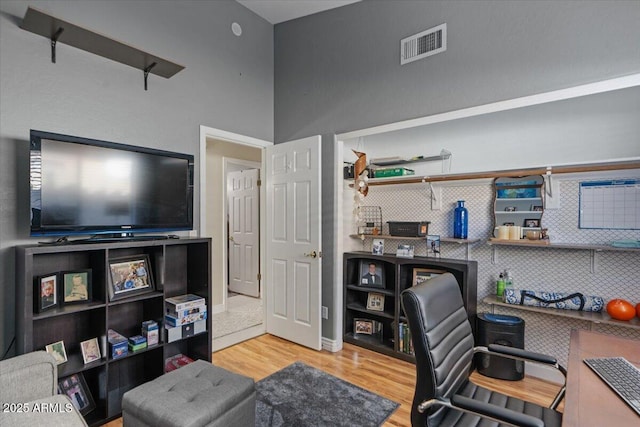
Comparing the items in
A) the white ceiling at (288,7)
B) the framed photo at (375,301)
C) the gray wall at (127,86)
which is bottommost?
the framed photo at (375,301)

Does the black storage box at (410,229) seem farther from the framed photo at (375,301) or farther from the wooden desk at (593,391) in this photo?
the wooden desk at (593,391)

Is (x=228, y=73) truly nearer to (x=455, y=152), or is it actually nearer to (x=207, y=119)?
(x=207, y=119)

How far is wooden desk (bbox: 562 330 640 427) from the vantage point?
0.93 meters

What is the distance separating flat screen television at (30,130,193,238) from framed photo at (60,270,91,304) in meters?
0.26

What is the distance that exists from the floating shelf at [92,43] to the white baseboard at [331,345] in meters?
2.84

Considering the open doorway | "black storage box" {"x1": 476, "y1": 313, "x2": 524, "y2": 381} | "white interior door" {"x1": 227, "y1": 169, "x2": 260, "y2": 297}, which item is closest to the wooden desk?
"black storage box" {"x1": 476, "y1": 313, "x2": 524, "y2": 381}

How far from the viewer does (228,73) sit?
3.25 m

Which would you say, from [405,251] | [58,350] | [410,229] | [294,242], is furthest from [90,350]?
[410,229]

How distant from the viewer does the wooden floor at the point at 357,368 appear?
2410mm

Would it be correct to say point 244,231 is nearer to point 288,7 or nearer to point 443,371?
point 288,7

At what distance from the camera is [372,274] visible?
3406 mm

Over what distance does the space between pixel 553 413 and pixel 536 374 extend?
5.15ft

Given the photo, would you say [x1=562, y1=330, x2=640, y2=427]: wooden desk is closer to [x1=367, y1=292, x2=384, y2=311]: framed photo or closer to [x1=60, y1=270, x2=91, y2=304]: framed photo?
[x1=367, y1=292, x2=384, y2=311]: framed photo

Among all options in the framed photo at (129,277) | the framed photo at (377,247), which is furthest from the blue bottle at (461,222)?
the framed photo at (129,277)
